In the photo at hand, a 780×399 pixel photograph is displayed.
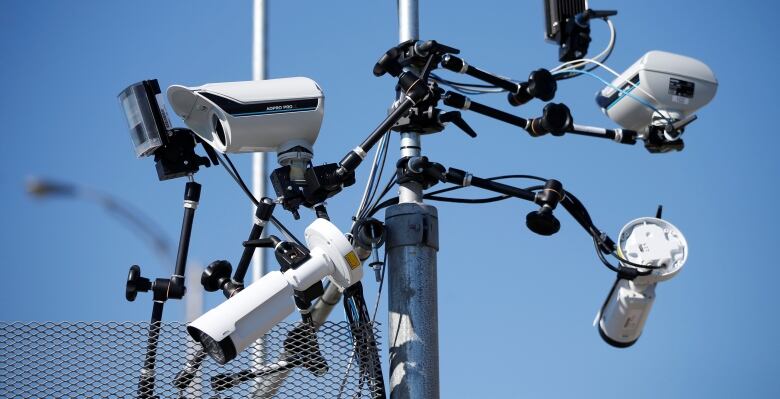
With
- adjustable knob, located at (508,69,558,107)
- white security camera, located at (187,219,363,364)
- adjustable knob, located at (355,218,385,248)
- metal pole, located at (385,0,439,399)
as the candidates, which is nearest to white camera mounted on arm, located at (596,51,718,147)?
adjustable knob, located at (508,69,558,107)

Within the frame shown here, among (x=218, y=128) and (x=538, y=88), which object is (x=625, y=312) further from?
(x=218, y=128)

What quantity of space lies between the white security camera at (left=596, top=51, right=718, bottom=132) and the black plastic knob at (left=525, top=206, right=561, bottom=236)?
38.7 inches

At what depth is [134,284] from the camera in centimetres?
569

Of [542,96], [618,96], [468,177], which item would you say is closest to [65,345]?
[468,177]

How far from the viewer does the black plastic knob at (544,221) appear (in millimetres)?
5906

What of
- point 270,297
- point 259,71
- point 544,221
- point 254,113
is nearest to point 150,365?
point 270,297

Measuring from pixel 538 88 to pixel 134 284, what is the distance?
218 cm

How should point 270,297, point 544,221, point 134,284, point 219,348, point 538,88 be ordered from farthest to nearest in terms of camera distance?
point 538,88 < point 544,221 < point 134,284 < point 270,297 < point 219,348

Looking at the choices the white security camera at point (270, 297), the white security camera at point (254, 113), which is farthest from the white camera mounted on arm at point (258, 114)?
the white security camera at point (270, 297)

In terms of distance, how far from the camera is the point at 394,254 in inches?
230

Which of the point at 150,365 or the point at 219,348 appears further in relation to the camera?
the point at 150,365

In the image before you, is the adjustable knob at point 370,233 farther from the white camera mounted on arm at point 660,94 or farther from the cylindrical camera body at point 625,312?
the white camera mounted on arm at point 660,94

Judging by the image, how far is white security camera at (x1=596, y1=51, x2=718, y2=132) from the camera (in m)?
6.57

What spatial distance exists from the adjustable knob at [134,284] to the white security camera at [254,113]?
719 mm
